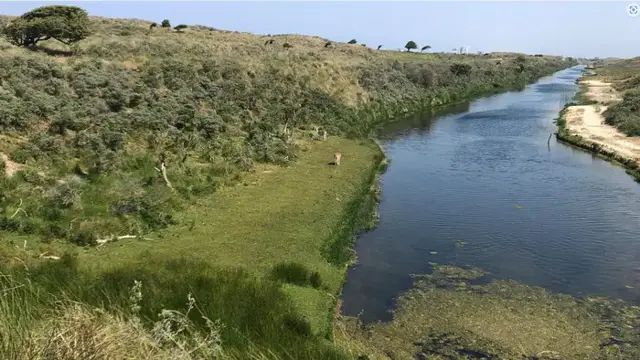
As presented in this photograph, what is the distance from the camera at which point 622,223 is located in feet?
84.8

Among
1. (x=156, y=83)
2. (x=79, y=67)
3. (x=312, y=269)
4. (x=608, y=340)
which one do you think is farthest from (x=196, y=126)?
(x=608, y=340)

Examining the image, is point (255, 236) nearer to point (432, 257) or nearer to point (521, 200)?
point (432, 257)

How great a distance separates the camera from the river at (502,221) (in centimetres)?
1975

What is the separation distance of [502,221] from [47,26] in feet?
115

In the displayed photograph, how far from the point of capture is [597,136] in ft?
156

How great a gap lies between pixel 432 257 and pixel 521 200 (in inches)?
433

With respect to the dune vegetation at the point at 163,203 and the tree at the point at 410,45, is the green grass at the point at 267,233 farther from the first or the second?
the tree at the point at 410,45

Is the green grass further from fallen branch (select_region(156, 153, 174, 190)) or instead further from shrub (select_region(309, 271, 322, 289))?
fallen branch (select_region(156, 153, 174, 190))

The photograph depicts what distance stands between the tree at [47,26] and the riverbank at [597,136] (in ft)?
144

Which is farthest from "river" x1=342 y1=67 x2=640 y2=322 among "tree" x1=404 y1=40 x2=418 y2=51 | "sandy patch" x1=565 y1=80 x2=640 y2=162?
"tree" x1=404 y1=40 x2=418 y2=51

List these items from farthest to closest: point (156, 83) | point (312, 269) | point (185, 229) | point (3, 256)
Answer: point (156, 83), point (185, 229), point (312, 269), point (3, 256)

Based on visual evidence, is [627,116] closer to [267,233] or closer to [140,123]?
[267,233]

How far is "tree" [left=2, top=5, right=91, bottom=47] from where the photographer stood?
121 ft

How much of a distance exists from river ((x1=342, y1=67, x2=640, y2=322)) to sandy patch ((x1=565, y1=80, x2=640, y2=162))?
2.80 meters
